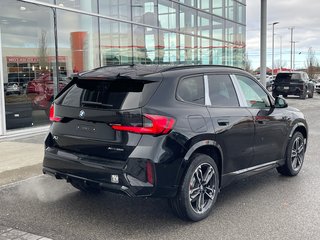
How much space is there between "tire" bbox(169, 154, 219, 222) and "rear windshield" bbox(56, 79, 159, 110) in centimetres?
89

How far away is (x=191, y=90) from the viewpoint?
15.6 feet

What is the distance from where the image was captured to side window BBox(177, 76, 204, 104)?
4.61 meters

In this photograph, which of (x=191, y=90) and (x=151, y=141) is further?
(x=191, y=90)

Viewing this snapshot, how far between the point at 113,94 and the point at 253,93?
2247 mm

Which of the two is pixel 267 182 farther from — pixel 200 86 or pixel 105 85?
pixel 105 85

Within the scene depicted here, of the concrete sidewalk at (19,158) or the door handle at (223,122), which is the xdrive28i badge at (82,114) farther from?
the concrete sidewalk at (19,158)

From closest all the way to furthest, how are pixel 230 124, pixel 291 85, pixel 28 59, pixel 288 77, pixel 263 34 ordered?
pixel 230 124, pixel 28 59, pixel 263 34, pixel 291 85, pixel 288 77

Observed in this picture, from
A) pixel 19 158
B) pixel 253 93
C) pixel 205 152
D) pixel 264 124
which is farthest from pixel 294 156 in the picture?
pixel 19 158

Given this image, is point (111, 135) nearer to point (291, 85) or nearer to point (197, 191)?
point (197, 191)

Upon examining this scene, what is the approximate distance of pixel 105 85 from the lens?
14.9ft

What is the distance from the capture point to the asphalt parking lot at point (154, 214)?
4.27 metres

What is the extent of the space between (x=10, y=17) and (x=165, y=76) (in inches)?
325

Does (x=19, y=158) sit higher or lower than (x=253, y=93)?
lower

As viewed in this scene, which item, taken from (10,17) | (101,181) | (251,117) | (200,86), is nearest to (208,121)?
(200,86)
